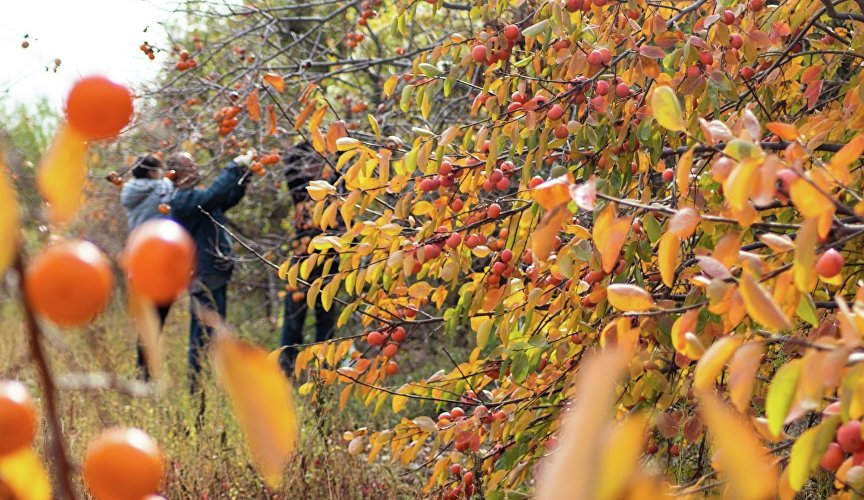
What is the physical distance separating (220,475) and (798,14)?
7.55 ft

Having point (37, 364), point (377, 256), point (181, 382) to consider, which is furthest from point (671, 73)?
point (181, 382)

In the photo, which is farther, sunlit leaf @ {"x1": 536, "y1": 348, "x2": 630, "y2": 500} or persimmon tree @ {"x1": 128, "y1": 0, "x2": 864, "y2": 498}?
Result: persimmon tree @ {"x1": 128, "y1": 0, "x2": 864, "y2": 498}

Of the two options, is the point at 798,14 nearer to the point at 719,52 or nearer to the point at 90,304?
the point at 719,52

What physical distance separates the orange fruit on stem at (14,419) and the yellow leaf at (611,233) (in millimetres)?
902

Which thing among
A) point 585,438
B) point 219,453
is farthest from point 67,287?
point 219,453

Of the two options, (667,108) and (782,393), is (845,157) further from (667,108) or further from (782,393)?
(782,393)

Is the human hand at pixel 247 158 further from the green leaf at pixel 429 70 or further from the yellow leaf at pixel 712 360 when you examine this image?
the yellow leaf at pixel 712 360

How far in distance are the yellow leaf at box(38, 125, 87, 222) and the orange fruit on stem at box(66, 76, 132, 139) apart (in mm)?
13

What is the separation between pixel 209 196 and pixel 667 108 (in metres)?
4.84

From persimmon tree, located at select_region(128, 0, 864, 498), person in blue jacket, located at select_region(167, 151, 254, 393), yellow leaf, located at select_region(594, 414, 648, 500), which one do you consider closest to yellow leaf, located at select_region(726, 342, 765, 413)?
persimmon tree, located at select_region(128, 0, 864, 498)

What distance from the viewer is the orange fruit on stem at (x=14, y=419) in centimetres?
35

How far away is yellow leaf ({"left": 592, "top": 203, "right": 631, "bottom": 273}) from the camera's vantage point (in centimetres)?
120

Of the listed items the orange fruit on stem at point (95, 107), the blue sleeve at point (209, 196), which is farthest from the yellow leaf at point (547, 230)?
the blue sleeve at point (209, 196)

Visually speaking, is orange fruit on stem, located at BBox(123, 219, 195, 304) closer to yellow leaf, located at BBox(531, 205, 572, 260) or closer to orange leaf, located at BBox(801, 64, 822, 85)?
yellow leaf, located at BBox(531, 205, 572, 260)
